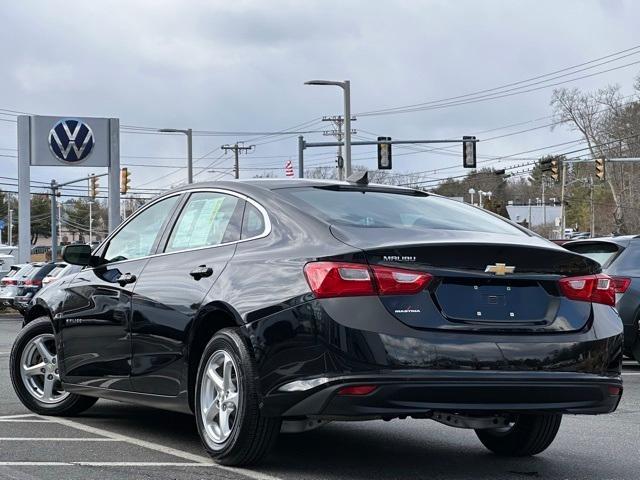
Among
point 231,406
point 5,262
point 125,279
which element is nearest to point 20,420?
point 125,279

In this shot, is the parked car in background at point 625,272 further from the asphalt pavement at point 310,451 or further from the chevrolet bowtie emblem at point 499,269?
the chevrolet bowtie emblem at point 499,269

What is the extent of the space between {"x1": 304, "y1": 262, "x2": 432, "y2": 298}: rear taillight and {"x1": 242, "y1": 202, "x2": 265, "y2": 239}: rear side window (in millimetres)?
886

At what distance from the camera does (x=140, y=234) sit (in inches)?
289

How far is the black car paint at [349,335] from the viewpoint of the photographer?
5.21m

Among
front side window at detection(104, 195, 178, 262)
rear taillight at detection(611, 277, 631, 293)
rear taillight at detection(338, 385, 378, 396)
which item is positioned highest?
front side window at detection(104, 195, 178, 262)

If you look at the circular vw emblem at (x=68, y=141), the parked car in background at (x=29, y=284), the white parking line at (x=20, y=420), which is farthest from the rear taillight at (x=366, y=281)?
the circular vw emblem at (x=68, y=141)

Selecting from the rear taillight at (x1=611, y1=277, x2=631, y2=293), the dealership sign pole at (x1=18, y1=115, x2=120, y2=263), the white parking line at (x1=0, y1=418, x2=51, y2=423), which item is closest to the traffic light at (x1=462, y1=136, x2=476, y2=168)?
the dealership sign pole at (x1=18, y1=115, x2=120, y2=263)

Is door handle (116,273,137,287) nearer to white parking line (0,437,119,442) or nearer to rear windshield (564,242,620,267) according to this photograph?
white parking line (0,437,119,442)

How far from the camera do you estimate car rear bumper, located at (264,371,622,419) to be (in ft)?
17.1

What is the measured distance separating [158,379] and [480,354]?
211 centimetres

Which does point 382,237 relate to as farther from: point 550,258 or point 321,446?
point 321,446

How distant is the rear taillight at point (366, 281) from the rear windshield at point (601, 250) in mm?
7668

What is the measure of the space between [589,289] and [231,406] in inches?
77.0

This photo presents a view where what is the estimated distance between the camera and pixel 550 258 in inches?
222
